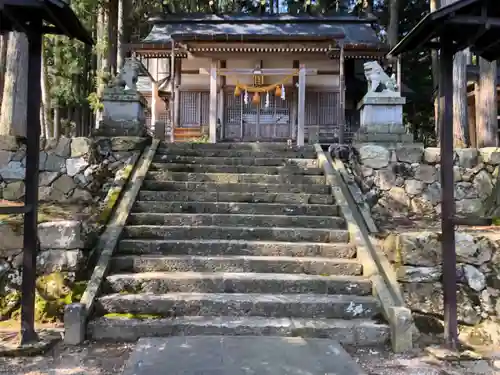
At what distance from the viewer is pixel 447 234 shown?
13.2 ft

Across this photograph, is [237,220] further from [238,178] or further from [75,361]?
[75,361]

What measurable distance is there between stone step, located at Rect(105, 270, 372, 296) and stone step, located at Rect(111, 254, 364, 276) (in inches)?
6.3

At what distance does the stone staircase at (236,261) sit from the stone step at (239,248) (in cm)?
1

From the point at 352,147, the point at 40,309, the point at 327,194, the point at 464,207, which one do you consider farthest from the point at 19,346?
the point at 464,207

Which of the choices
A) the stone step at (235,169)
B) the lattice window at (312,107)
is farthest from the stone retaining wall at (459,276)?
the lattice window at (312,107)

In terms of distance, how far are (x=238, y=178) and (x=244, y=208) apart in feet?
3.06

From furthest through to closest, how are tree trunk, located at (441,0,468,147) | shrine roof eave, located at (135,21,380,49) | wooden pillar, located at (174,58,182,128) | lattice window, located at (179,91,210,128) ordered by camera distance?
shrine roof eave, located at (135,21,380,49) → lattice window, located at (179,91,210,128) → wooden pillar, located at (174,58,182,128) → tree trunk, located at (441,0,468,147)

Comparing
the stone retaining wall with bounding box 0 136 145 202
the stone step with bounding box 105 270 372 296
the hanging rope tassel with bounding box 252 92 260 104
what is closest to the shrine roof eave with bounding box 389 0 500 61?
the stone step with bounding box 105 270 372 296

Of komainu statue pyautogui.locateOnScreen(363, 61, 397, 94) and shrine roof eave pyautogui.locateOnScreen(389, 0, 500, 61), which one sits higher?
komainu statue pyautogui.locateOnScreen(363, 61, 397, 94)

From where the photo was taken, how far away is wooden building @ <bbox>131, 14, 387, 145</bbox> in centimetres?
1388

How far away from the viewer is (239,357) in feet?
11.0

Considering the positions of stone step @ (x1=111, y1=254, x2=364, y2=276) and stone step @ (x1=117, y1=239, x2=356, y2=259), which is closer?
stone step @ (x1=111, y1=254, x2=364, y2=276)

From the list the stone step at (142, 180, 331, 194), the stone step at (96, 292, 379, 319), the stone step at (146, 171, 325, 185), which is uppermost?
the stone step at (146, 171, 325, 185)

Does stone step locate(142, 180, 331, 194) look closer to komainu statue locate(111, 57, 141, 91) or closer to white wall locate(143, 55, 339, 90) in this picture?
komainu statue locate(111, 57, 141, 91)
